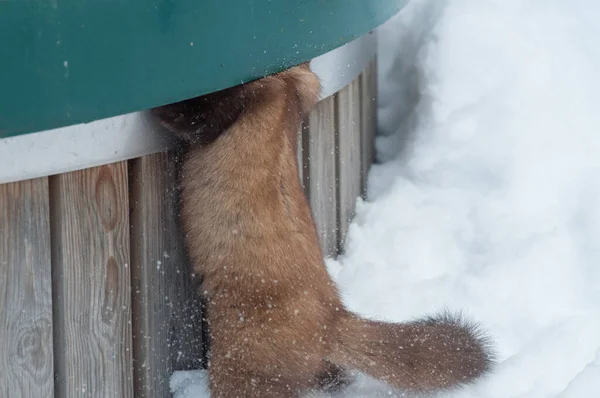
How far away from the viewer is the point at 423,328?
288 centimetres

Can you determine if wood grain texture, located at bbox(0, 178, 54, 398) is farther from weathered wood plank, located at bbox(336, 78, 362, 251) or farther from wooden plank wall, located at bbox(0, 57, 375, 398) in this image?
weathered wood plank, located at bbox(336, 78, 362, 251)

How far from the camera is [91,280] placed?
239 cm

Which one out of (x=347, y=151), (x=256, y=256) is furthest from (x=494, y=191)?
(x=256, y=256)

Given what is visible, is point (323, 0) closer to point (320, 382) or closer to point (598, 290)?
point (320, 382)

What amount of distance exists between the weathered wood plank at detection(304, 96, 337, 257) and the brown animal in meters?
0.70

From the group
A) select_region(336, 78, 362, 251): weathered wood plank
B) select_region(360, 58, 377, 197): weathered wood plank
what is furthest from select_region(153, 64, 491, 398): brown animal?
select_region(360, 58, 377, 197): weathered wood plank

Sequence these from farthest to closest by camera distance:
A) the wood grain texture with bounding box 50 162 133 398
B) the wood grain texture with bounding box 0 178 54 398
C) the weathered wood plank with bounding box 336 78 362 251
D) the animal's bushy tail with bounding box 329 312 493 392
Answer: the weathered wood plank with bounding box 336 78 362 251
the animal's bushy tail with bounding box 329 312 493 392
the wood grain texture with bounding box 50 162 133 398
the wood grain texture with bounding box 0 178 54 398

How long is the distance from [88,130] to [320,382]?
1.15 metres

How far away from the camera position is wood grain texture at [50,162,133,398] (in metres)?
2.32

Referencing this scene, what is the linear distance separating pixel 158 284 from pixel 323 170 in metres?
1.15

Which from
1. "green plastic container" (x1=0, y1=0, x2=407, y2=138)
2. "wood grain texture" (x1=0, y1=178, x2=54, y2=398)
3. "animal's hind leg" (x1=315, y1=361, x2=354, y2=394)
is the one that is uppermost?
"green plastic container" (x1=0, y1=0, x2=407, y2=138)

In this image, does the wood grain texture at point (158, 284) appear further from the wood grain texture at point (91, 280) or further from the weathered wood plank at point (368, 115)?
the weathered wood plank at point (368, 115)

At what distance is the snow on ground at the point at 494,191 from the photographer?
313 cm

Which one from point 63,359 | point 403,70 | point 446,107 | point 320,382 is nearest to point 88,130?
point 63,359
